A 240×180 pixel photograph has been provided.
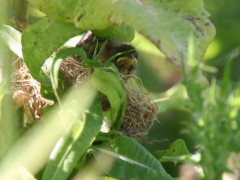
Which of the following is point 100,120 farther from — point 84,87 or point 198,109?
point 198,109

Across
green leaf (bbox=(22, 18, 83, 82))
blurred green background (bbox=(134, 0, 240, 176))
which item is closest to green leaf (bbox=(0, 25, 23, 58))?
green leaf (bbox=(22, 18, 83, 82))

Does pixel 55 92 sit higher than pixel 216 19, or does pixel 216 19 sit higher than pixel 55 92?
pixel 55 92

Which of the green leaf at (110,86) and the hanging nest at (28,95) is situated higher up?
the green leaf at (110,86)

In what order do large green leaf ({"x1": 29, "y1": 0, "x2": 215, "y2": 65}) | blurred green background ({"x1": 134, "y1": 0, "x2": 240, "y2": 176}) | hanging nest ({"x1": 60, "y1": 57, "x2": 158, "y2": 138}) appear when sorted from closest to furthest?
large green leaf ({"x1": 29, "y1": 0, "x2": 215, "y2": 65}) → hanging nest ({"x1": 60, "y1": 57, "x2": 158, "y2": 138}) → blurred green background ({"x1": 134, "y1": 0, "x2": 240, "y2": 176})

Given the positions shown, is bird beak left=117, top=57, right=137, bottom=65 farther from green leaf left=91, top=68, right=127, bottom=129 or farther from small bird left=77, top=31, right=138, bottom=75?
green leaf left=91, top=68, right=127, bottom=129

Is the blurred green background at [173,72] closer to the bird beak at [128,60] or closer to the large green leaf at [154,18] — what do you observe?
the bird beak at [128,60]

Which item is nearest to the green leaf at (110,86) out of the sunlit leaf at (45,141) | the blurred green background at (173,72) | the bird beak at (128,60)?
the sunlit leaf at (45,141)

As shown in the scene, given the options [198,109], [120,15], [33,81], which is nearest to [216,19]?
[33,81]
